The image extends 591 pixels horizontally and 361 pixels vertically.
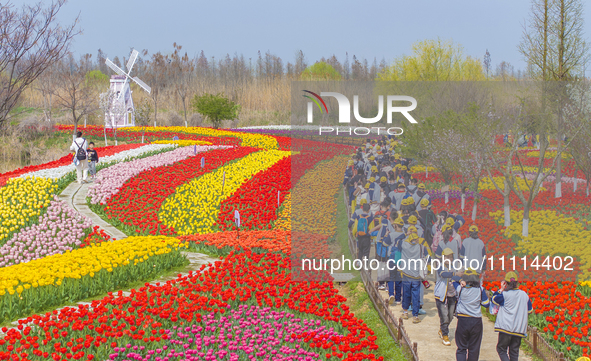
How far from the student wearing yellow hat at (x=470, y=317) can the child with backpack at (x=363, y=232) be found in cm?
370

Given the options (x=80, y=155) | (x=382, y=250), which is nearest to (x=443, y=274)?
(x=382, y=250)

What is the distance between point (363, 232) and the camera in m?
10.5

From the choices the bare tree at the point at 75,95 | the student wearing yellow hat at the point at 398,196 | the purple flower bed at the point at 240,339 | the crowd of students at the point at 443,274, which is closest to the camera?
the purple flower bed at the point at 240,339

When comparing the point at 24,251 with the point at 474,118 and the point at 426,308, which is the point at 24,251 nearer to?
the point at 426,308

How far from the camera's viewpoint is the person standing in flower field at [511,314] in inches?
261

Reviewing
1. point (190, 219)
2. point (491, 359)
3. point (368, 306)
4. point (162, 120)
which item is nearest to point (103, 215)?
point (190, 219)

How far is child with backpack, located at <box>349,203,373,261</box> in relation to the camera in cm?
1055

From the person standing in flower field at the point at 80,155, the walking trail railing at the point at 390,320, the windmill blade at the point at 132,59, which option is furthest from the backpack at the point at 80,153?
the windmill blade at the point at 132,59

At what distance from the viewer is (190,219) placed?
16.0 metres

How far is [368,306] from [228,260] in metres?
2.93

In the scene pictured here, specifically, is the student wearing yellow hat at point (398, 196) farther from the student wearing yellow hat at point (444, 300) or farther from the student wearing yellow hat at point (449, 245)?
the student wearing yellow hat at point (444, 300)

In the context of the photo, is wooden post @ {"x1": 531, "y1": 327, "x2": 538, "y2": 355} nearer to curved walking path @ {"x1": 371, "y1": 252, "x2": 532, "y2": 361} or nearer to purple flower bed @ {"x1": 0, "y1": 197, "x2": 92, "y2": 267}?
curved walking path @ {"x1": 371, "y1": 252, "x2": 532, "y2": 361}

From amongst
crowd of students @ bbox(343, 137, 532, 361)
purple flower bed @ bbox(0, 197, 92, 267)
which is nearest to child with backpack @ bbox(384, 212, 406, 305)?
crowd of students @ bbox(343, 137, 532, 361)

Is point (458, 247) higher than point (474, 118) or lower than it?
lower
